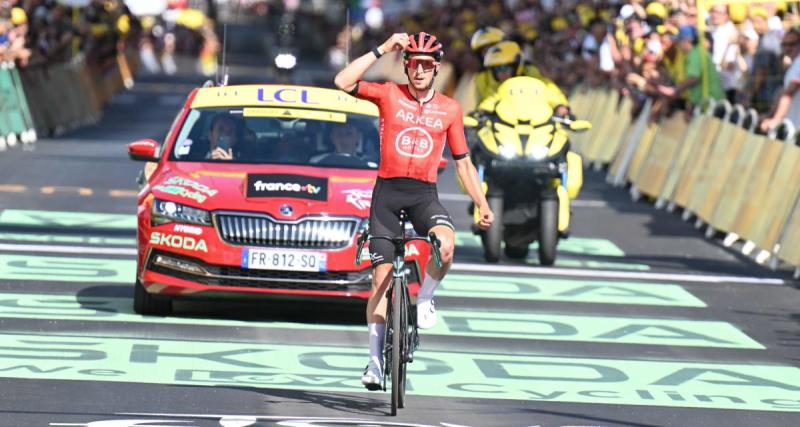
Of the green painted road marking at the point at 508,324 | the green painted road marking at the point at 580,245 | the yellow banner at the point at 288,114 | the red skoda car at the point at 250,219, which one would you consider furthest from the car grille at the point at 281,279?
the green painted road marking at the point at 580,245

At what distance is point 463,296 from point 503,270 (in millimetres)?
1801

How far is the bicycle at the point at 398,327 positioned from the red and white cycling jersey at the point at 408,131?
0.38 metres

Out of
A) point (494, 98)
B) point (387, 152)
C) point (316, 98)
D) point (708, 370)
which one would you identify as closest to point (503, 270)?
point (494, 98)

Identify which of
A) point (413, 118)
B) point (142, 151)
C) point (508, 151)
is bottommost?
point (508, 151)

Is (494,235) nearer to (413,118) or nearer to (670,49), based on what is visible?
(413,118)

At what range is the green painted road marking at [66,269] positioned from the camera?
598 inches

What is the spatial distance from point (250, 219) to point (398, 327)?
3317 millimetres

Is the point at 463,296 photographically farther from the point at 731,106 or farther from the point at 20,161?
the point at 20,161

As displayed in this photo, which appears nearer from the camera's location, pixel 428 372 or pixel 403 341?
pixel 403 341

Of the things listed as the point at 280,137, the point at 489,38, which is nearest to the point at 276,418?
the point at 280,137

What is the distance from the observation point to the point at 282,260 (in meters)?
12.9

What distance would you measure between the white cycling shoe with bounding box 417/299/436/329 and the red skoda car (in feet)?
7.29

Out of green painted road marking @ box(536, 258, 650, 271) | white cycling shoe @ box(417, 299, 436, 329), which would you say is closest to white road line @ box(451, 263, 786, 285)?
green painted road marking @ box(536, 258, 650, 271)

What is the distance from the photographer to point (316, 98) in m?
14.6
